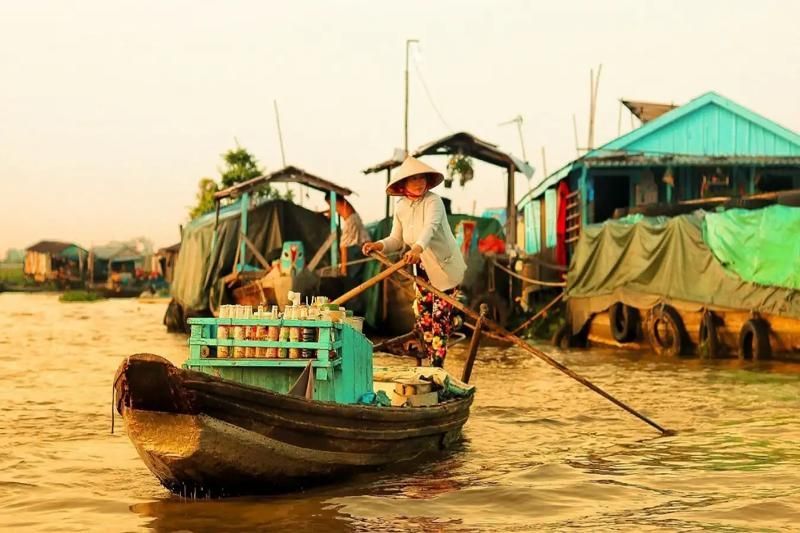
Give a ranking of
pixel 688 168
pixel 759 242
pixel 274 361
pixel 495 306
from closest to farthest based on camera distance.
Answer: pixel 274 361
pixel 759 242
pixel 495 306
pixel 688 168

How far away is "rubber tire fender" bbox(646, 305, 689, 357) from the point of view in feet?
47.2

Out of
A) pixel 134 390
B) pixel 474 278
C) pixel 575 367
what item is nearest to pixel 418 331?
pixel 134 390

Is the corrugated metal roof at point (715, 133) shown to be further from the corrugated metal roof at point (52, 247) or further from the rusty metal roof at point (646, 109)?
the corrugated metal roof at point (52, 247)

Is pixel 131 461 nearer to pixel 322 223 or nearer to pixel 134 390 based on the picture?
pixel 134 390

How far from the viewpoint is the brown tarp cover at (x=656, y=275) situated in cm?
1312

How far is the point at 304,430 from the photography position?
17.0 ft

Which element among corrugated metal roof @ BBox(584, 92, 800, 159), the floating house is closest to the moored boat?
corrugated metal roof @ BBox(584, 92, 800, 159)

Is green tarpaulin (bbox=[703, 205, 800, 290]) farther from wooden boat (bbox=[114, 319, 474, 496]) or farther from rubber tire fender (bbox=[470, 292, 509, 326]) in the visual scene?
wooden boat (bbox=[114, 319, 474, 496])

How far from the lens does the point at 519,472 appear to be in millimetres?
6305

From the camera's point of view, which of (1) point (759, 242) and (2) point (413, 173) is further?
(1) point (759, 242)

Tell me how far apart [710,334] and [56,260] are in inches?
2175

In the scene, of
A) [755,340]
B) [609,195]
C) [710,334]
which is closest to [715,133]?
[609,195]

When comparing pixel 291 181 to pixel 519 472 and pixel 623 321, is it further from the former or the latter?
pixel 519 472

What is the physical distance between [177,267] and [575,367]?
14.5 metres
